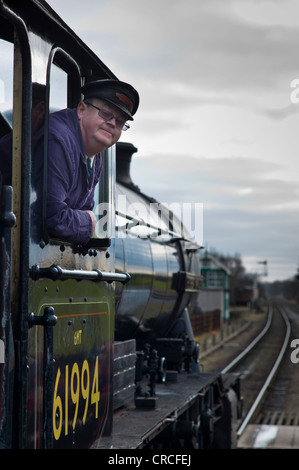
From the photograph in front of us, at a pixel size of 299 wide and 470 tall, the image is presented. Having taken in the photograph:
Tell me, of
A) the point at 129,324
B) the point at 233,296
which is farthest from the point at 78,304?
the point at 233,296

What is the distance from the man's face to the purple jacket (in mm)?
45

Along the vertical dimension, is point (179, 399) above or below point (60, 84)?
below

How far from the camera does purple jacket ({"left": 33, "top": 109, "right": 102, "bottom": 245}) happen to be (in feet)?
10.6

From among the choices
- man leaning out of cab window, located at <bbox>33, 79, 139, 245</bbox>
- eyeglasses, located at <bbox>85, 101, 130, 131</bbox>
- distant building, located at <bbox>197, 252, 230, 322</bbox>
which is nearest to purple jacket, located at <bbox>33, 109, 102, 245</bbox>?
man leaning out of cab window, located at <bbox>33, 79, 139, 245</bbox>

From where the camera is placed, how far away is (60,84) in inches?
142

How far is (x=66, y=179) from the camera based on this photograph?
337cm

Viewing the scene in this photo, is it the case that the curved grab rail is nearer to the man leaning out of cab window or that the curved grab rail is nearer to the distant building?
the man leaning out of cab window

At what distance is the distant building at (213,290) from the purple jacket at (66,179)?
92.7 feet

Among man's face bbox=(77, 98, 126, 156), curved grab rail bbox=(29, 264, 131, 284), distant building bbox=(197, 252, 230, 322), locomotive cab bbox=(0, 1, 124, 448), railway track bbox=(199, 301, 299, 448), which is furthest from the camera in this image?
distant building bbox=(197, 252, 230, 322)

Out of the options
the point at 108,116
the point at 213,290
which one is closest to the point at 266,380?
the point at 108,116

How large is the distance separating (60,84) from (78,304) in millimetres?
1337

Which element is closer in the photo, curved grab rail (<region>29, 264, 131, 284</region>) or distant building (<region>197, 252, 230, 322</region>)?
curved grab rail (<region>29, 264, 131, 284</region>)

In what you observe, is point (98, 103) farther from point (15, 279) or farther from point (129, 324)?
point (129, 324)

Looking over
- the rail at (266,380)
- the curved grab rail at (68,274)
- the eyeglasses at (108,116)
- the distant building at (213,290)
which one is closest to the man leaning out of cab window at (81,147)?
the eyeglasses at (108,116)
